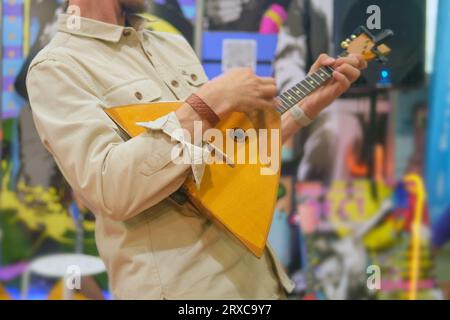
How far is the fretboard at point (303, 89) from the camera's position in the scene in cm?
126

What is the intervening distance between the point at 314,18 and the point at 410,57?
420mm

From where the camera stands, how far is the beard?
4.15 ft

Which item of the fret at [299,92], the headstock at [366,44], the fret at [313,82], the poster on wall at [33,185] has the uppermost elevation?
the headstock at [366,44]

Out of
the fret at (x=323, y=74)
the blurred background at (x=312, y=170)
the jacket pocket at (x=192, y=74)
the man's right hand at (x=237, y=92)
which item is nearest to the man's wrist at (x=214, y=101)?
the man's right hand at (x=237, y=92)

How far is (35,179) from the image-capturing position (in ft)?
7.06

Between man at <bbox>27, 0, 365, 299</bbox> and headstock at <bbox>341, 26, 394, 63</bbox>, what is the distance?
1.11 ft

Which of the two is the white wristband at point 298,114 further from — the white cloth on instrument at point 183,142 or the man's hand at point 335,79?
the white cloth on instrument at point 183,142

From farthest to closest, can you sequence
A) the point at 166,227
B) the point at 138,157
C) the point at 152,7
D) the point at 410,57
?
the point at 152,7 < the point at 410,57 < the point at 166,227 < the point at 138,157

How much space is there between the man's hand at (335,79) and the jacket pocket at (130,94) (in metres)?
0.38

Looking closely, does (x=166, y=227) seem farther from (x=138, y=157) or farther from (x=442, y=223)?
(x=442, y=223)

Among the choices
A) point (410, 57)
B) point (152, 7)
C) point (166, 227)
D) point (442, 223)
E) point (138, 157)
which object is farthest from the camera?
point (442, 223)

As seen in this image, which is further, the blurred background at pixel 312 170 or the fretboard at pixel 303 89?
the blurred background at pixel 312 170

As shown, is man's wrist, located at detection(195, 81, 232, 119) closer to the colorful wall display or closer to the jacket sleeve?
the jacket sleeve
